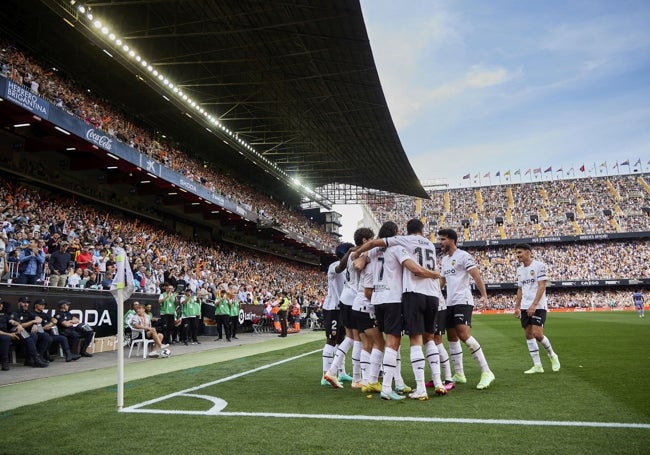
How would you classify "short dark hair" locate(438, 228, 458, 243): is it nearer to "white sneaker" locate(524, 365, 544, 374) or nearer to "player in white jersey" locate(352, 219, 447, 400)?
"player in white jersey" locate(352, 219, 447, 400)

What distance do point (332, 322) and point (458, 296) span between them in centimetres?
209

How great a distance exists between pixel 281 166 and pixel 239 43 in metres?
19.9

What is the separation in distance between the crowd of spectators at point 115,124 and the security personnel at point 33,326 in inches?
379

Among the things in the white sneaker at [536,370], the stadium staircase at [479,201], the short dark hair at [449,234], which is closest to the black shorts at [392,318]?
the short dark hair at [449,234]

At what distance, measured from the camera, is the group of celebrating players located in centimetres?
608

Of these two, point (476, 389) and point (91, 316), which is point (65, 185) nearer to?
point (91, 316)

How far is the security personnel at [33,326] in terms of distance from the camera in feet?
35.6

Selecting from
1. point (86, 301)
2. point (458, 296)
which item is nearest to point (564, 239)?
point (86, 301)

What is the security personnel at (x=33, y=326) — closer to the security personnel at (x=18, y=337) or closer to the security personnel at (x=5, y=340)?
the security personnel at (x=18, y=337)

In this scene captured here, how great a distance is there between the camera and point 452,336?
729cm

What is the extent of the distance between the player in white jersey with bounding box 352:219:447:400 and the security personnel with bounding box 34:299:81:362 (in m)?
8.88

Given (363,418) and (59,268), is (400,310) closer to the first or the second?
(363,418)

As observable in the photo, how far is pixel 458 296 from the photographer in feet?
23.5

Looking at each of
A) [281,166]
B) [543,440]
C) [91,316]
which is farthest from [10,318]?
[281,166]
